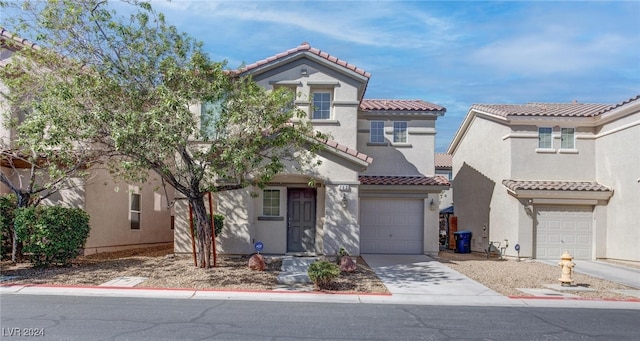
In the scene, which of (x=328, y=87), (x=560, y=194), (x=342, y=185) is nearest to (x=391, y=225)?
(x=342, y=185)

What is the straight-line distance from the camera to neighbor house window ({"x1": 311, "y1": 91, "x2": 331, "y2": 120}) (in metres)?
17.6

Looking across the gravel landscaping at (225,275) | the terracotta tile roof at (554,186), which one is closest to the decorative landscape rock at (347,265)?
the gravel landscaping at (225,275)

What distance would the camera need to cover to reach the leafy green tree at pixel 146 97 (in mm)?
10789

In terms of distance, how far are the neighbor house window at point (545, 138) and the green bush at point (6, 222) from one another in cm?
1825

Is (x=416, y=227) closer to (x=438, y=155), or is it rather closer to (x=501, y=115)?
(x=501, y=115)

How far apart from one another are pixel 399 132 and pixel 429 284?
842cm

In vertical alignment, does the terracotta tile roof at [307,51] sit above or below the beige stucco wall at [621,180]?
above

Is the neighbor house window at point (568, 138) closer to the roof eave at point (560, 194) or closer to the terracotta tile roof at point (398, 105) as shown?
the roof eave at point (560, 194)

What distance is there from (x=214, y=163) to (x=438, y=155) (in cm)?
2932

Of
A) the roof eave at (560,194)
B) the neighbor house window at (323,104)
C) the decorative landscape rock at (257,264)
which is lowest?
the decorative landscape rock at (257,264)

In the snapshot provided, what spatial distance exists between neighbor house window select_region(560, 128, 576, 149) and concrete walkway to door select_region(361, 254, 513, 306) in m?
7.58

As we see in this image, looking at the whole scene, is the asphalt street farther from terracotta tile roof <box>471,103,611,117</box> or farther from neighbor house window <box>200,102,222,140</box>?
terracotta tile roof <box>471,103,611,117</box>

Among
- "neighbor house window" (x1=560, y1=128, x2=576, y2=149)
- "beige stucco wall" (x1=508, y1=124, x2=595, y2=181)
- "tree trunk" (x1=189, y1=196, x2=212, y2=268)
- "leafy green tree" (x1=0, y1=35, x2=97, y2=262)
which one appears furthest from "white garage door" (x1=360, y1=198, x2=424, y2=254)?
"leafy green tree" (x1=0, y1=35, x2=97, y2=262)

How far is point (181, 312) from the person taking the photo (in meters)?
8.70
